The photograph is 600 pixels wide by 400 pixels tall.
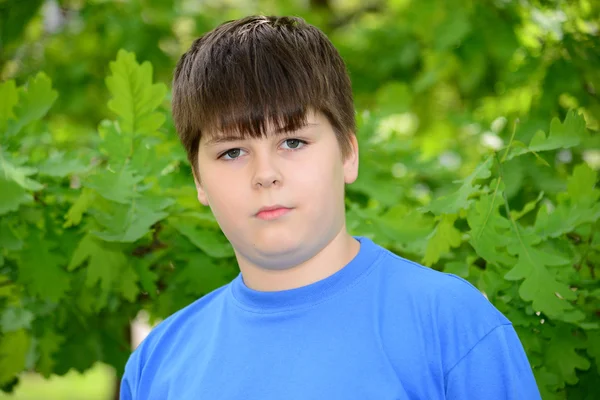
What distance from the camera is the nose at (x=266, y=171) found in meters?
1.47

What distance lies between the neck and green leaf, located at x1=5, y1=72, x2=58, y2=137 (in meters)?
0.92

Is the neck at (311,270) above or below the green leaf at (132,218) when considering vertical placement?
above

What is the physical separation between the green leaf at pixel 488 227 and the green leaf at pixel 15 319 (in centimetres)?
136

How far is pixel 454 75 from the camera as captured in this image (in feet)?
14.8

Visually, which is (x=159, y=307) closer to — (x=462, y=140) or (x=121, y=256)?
(x=121, y=256)

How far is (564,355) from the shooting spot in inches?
73.3

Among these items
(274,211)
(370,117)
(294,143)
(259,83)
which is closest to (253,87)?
(259,83)

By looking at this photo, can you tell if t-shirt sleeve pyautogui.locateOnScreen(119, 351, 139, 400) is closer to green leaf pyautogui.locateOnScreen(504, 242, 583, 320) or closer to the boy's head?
the boy's head

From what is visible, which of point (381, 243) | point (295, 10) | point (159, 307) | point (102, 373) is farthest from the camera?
point (102, 373)

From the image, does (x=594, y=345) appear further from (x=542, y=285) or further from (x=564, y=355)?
(x=542, y=285)

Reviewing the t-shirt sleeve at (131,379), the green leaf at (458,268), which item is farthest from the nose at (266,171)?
the green leaf at (458,268)

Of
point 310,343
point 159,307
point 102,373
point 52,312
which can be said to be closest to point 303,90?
point 310,343

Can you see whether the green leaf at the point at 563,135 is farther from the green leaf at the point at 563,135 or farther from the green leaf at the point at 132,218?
the green leaf at the point at 132,218

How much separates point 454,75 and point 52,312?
2.85 meters
